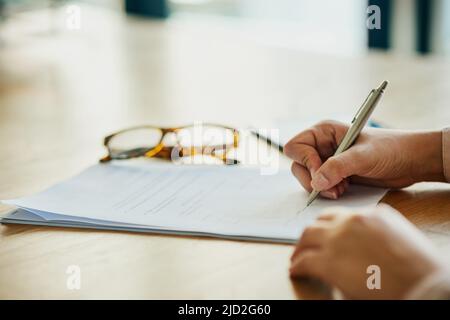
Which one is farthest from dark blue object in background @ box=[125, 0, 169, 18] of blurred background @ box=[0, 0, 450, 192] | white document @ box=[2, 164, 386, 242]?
white document @ box=[2, 164, 386, 242]

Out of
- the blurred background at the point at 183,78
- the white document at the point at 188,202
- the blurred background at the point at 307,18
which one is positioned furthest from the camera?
the blurred background at the point at 307,18

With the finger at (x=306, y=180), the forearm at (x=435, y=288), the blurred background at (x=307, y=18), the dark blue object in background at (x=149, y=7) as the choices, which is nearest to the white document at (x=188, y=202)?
the finger at (x=306, y=180)

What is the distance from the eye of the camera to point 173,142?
127 centimetres

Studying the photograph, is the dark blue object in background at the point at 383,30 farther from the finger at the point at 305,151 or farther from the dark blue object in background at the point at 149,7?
the finger at the point at 305,151

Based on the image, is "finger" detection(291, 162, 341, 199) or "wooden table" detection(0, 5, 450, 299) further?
"finger" detection(291, 162, 341, 199)

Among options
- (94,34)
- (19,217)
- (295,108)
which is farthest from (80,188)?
(94,34)

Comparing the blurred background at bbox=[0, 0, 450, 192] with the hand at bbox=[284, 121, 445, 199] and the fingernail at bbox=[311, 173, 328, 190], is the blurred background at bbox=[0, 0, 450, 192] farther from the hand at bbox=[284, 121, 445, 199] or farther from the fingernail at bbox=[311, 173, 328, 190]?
the fingernail at bbox=[311, 173, 328, 190]

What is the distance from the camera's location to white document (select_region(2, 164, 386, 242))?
887mm

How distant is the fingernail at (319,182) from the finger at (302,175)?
39 mm

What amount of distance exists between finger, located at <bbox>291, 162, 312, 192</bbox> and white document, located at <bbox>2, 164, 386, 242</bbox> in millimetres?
10

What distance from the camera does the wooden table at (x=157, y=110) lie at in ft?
2.53

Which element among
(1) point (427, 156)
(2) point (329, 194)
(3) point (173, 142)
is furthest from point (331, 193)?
(3) point (173, 142)

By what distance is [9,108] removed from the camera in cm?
170
